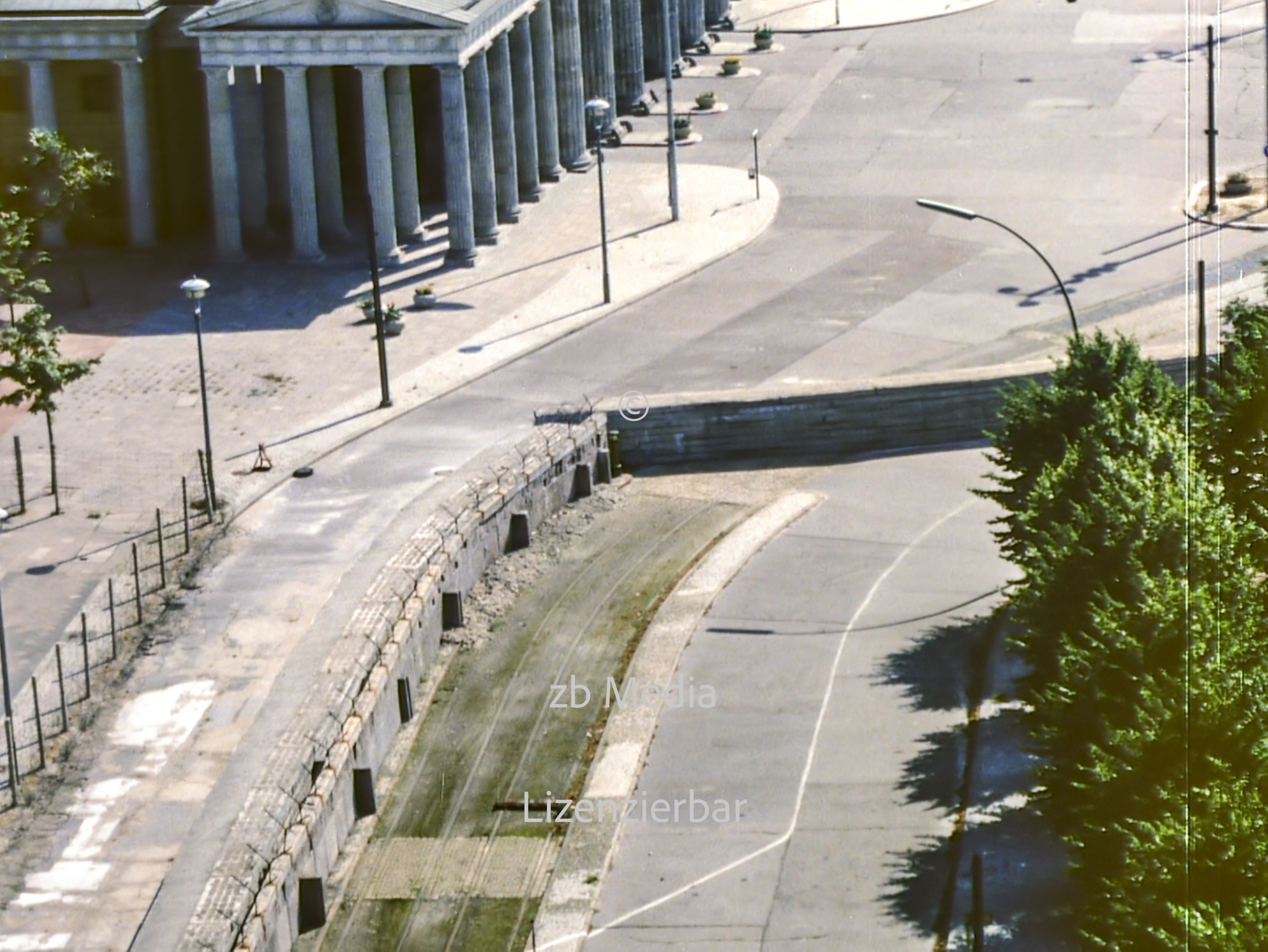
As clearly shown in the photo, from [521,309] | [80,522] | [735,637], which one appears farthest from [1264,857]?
[521,309]

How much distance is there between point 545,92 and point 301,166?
14.3 metres

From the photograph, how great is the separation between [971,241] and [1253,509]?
39744 millimetres

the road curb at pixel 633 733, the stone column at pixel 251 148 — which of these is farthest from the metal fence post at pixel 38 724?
the stone column at pixel 251 148

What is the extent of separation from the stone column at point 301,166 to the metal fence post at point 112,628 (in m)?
31.9

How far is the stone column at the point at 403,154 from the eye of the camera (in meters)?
97.6

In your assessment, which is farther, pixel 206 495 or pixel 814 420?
pixel 814 420

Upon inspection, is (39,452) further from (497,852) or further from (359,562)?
(497,852)

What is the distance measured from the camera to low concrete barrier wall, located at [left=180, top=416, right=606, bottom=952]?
5212cm

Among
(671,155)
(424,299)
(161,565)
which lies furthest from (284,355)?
(671,155)

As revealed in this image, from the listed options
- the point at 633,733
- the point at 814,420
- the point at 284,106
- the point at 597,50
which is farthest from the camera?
the point at 597,50

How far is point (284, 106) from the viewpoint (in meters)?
101

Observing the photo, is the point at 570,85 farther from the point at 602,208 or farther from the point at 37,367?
the point at 37,367

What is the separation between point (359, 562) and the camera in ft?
229

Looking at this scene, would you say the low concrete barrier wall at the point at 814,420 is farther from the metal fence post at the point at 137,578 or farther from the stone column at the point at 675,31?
the stone column at the point at 675,31
